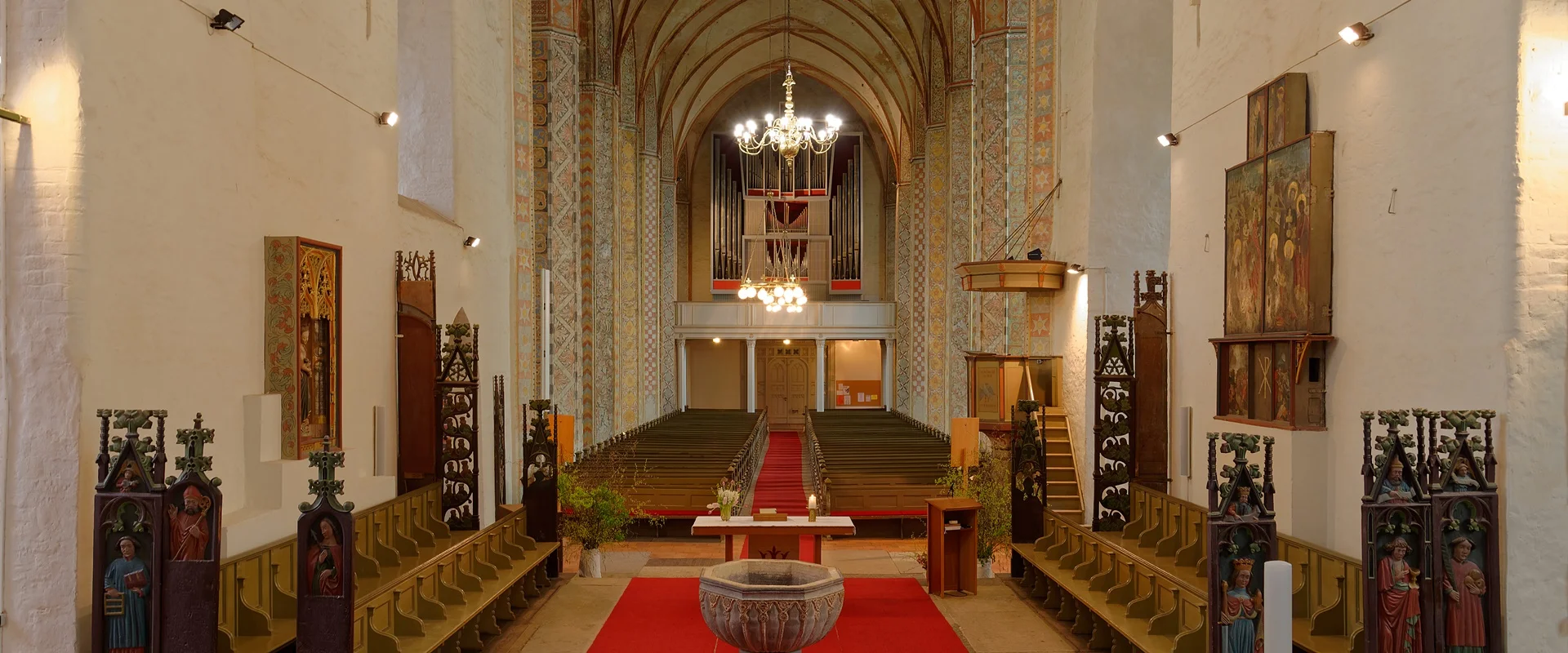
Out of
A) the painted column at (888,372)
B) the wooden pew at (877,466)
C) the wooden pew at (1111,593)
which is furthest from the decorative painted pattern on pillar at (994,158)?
the painted column at (888,372)

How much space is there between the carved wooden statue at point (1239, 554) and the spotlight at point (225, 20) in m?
5.44

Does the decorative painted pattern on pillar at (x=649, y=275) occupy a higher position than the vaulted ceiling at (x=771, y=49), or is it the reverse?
the vaulted ceiling at (x=771, y=49)

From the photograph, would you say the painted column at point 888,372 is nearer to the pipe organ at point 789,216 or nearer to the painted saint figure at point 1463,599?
the pipe organ at point 789,216

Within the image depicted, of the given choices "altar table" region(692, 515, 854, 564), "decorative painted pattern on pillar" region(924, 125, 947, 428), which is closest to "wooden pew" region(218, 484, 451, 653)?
"altar table" region(692, 515, 854, 564)

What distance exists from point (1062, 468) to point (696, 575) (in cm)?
480

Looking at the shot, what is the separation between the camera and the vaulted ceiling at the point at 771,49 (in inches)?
856

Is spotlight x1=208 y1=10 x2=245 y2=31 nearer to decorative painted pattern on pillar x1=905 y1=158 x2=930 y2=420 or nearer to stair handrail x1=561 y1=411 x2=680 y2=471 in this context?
stair handrail x1=561 y1=411 x2=680 y2=471

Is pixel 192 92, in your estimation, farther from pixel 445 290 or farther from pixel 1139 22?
pixel 1139 22

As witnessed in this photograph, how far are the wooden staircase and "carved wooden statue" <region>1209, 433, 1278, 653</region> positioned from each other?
282 inches

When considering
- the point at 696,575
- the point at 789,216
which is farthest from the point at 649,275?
the point at 696,575

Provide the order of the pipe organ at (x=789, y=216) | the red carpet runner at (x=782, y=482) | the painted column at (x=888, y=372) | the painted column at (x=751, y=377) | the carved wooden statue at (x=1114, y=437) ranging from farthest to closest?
1. the painted column at (x=888, y=372)
2. the pipe organ at (x=789, y=216)
3. the painted column at (x=751, y=377)
4. the red carpet runner at (x=782, y=482)
5. the carved wooden statue at (x=1114, y=437)

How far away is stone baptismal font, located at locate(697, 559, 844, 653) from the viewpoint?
5527 mm

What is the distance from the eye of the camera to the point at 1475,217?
4691mm

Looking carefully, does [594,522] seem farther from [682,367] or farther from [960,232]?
[682,367]
